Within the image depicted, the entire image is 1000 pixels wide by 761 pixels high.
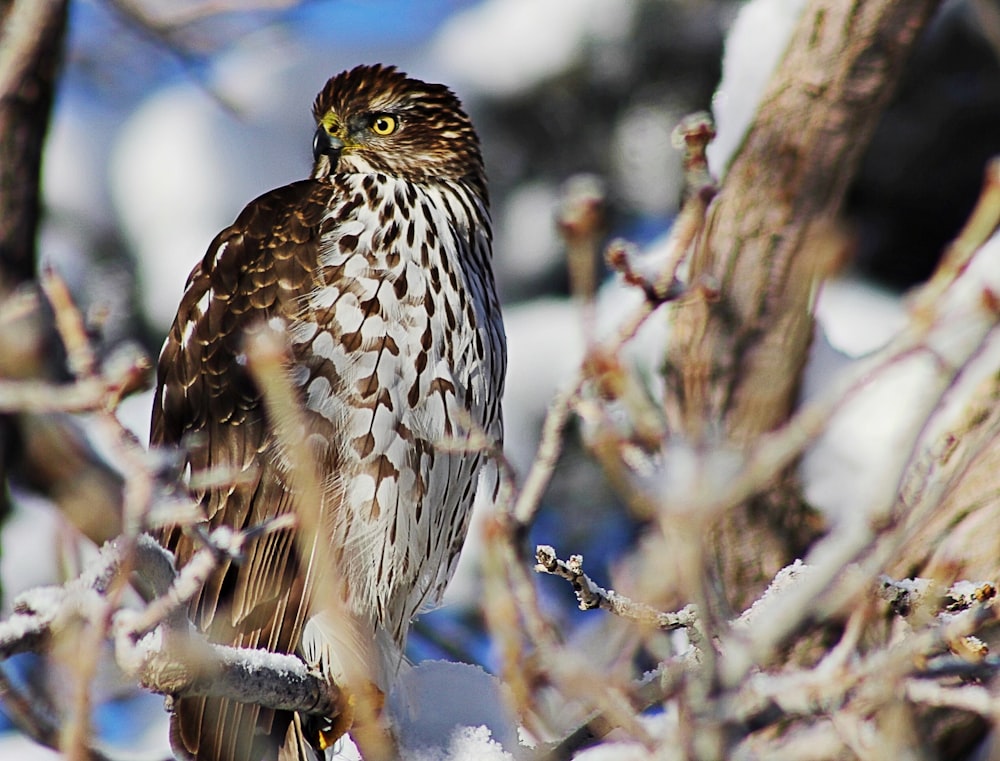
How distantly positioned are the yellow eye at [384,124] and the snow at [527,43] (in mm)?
2641

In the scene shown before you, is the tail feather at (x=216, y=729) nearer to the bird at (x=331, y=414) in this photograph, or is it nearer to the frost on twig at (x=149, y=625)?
the bird at (x=331, y=414)

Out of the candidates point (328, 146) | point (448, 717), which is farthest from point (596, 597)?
point (328, 146)

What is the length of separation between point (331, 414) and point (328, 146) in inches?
37.0

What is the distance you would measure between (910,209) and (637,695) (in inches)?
182

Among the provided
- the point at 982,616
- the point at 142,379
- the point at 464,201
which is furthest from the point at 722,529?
the point at 142,379

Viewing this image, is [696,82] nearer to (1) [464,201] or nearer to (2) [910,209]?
(2) [910,209]

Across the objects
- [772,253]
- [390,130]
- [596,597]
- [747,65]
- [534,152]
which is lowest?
[596,597]

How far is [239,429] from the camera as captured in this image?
3.27m

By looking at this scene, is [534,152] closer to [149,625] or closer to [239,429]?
[239,429]

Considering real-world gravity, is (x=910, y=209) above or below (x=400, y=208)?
above

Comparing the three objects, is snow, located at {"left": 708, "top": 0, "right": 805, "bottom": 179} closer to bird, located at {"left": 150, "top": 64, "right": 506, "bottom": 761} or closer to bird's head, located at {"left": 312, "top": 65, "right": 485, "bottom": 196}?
bird's head, located at {"left": 312, "top": 65, "right": 485, "bottom": 196}

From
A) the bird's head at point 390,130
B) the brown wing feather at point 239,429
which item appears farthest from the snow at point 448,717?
the bird's head at point 390,130

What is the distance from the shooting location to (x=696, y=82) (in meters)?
6.38

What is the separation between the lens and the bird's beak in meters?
3.74
